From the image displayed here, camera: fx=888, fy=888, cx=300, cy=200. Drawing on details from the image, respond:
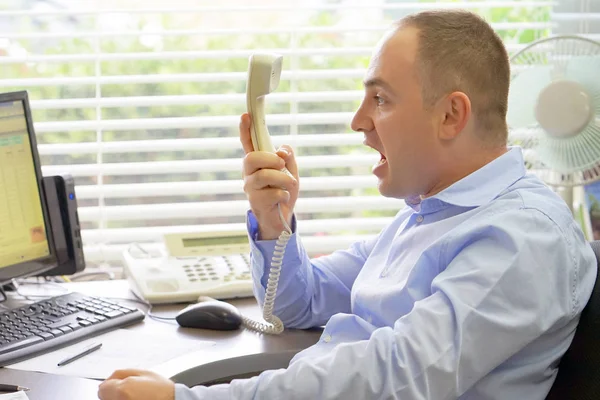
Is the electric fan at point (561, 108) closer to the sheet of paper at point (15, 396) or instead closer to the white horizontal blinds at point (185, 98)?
the white horizontal blinds at point (185, 98)

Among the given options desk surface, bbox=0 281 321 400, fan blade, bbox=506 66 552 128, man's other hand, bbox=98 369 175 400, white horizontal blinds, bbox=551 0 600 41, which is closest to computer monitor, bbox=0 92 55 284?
desk surface, bbox=0 281 321 400

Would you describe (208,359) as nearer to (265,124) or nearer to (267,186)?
(267,186)

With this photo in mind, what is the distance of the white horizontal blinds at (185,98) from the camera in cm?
245

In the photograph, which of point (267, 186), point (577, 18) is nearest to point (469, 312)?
point (267, 186)

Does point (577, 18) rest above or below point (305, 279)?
above

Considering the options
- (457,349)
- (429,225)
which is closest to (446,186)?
(429,225)

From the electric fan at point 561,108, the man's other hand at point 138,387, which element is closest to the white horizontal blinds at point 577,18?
the electric fan at point 561,108

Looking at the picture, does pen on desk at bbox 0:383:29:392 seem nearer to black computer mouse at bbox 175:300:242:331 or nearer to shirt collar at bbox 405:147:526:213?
black computer mouse at bbox 175:300:242:331

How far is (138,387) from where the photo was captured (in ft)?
4.18

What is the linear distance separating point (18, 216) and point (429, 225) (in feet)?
2.99

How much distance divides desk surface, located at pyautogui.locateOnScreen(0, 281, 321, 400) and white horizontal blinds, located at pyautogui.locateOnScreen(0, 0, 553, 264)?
0.62 m

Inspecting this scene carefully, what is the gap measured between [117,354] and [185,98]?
1055 mm

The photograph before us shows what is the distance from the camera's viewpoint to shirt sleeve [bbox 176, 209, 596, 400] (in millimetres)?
1247

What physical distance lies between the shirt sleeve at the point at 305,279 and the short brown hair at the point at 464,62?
0.45 m
